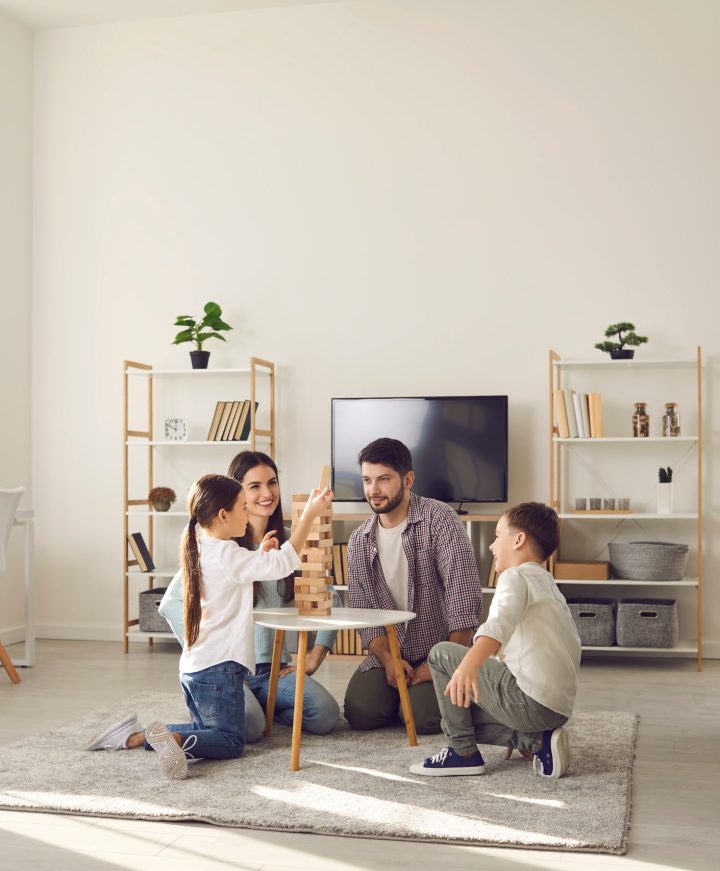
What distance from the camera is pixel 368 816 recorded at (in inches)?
105

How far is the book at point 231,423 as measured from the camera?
5504 millimetres

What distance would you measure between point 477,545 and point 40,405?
103 inches

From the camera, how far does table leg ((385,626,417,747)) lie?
3.33m

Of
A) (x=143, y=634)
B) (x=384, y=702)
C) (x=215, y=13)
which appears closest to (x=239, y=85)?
(x=215, y=13)

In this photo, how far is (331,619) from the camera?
3.19 meters

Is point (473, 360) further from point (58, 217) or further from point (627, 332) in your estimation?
point (58, 217)

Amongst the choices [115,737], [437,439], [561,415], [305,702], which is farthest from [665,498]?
[115,737]

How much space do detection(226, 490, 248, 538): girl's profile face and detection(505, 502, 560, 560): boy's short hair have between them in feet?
2.67

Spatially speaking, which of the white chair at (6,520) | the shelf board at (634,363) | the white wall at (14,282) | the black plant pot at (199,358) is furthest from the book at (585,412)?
the white wall at (14,282)

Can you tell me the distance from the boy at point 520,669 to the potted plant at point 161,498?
2.77 meters

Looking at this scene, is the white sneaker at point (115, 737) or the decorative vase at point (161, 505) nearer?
the white sneaker at point (115, 737)

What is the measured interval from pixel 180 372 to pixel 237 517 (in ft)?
7.91

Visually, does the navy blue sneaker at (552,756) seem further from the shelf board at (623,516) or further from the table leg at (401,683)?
the shelf board at (623,516)

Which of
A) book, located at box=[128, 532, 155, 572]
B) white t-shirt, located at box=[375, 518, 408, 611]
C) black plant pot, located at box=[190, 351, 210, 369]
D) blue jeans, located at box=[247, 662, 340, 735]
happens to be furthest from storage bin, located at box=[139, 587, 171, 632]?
white t-shirt, located at box=[375, 518, 408, 611]
